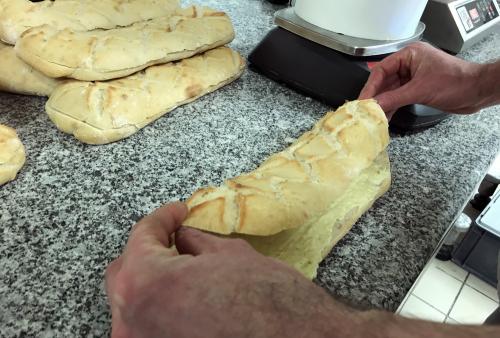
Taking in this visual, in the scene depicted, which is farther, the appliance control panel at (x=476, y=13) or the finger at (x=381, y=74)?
the appliance control panel at (x=476, y=13)

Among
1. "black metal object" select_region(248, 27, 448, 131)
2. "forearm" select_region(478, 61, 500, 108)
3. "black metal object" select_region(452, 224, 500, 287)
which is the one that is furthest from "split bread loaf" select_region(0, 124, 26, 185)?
"black metal object" select_region(452, 224, 500, 287)

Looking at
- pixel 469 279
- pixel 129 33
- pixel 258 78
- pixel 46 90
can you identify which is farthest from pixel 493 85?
pixel 469 279

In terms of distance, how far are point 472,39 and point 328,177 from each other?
95 centimetres

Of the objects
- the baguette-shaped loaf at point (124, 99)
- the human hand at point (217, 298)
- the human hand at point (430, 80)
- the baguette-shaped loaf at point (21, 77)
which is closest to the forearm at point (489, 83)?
the human hand at point (430, 80)

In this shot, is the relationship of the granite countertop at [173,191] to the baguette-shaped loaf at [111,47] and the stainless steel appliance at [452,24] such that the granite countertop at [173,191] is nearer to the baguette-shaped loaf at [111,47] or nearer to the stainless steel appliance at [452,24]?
the baguette-shaped loaf at [111,47]

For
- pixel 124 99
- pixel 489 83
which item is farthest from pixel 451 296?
pixel 124 99

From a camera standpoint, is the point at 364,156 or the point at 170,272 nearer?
the point at 170,272

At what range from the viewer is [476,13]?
131 cm

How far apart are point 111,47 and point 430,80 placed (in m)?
0.64

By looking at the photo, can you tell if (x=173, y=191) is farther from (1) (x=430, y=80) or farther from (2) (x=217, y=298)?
(1) (x=430, y=80)

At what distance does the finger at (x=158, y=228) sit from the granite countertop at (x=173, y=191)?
16cm

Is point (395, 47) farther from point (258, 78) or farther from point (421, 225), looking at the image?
point (421, 225)

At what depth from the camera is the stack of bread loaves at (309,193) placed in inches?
21.3

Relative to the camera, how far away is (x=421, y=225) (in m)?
0.69
